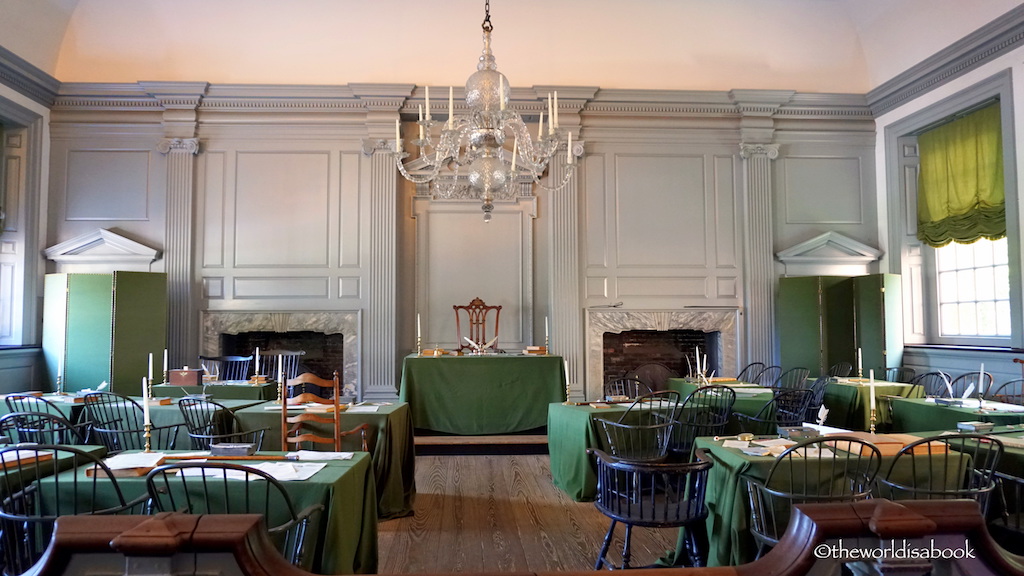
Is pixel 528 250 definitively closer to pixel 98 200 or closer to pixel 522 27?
pixel 522 27

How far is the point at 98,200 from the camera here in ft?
28.5

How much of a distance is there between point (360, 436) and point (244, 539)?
353cm

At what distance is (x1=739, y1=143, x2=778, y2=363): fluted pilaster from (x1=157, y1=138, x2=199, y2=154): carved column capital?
7.47m

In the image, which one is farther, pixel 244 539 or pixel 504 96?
pixel 504 96

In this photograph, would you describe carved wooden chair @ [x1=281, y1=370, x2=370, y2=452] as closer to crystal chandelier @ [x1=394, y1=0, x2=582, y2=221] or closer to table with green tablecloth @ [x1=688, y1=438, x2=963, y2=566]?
crystal chandelier @ [x1=394, y1=0, x2=582, y2=221]

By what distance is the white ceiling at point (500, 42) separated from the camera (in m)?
8.70

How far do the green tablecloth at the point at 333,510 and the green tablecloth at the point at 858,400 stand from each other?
4.95 metres

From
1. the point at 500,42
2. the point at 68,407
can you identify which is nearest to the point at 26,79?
the point at 68,407

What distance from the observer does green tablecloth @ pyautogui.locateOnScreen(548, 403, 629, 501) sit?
15.8ft

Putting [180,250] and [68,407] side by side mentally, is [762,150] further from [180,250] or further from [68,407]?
[68,407]

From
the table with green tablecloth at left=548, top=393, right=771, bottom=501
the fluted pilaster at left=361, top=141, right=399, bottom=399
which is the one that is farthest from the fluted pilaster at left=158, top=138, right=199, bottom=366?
the table with green tablecloth at left=548, top=393, right=771, bottom=501

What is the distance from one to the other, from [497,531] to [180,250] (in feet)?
21.1

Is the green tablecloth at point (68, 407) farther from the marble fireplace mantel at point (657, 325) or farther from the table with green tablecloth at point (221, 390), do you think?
the marble fireplace mantel at point (657, 325)

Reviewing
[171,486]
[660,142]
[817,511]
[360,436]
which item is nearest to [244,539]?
[817,511]
